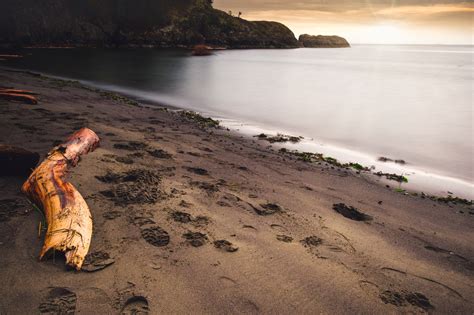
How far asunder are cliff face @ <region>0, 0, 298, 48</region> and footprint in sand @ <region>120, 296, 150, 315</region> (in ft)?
205

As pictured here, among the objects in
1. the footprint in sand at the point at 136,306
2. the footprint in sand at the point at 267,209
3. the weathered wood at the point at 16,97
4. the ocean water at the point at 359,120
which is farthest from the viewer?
the weathered wood at the point at 16,97

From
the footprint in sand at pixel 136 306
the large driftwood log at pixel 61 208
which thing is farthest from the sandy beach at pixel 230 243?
the large driftwood log at pixel 61 208

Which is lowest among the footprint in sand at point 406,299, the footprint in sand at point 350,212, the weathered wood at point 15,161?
the footprint in sand at point 406,299

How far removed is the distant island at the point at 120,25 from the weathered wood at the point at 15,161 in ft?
174

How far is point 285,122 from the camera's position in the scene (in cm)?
1343

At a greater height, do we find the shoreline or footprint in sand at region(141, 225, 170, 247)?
footprint in sand at region(141, 225, 170, 247)

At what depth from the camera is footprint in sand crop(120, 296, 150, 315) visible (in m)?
2.49

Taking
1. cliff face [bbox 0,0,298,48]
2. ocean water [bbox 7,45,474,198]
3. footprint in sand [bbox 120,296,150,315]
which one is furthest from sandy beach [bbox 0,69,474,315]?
cliff face [bbox 0,0,298,48]

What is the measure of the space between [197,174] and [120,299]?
10.5ft

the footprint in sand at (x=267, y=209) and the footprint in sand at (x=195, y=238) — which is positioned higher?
the footprint in sand at (x=195, y=238)

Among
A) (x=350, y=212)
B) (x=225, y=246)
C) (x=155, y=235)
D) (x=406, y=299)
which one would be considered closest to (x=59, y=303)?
(x=155, y=235)

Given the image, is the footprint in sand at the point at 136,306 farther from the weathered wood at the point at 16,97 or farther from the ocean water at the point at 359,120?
the weathered wood at the point at 16,97

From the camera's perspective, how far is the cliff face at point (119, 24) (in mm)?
56594

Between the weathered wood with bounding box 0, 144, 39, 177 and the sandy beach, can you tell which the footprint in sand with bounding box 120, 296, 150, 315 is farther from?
the weathered wood with bounding box 0, 144, 39, 177
